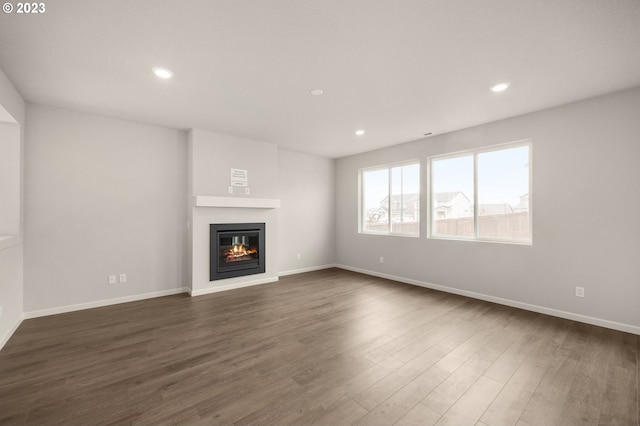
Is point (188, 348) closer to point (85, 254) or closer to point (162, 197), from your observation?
point (85, 254)

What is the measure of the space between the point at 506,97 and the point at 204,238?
465 cm

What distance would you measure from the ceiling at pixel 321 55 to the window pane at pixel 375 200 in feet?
7.10

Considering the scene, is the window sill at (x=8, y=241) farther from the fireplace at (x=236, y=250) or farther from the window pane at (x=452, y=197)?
the window pane at (x=452, y=197)

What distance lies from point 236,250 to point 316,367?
308 centimetres

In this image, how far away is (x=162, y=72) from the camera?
2.67m

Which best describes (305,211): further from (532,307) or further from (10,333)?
(10,333)

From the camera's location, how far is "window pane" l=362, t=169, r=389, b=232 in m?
5.78

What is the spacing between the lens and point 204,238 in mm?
4480

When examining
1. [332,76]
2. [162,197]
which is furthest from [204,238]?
[332,76]

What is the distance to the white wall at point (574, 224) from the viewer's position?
3.02m

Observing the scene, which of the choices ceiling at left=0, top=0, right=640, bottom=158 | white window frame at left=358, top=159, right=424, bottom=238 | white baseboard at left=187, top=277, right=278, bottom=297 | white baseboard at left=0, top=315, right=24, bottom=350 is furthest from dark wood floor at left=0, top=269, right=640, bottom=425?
ceiling at left=0, top=0, right=640, bottom=158

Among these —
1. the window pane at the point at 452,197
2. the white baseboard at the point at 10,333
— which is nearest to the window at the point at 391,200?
the window pane at the point at 452,197

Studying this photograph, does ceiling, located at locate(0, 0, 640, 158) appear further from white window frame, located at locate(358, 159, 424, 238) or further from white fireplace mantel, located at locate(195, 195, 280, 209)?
white window frame, located at locate(358, 159, 424, 238)

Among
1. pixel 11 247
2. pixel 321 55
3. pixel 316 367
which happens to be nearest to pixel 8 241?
pixel 11 247
